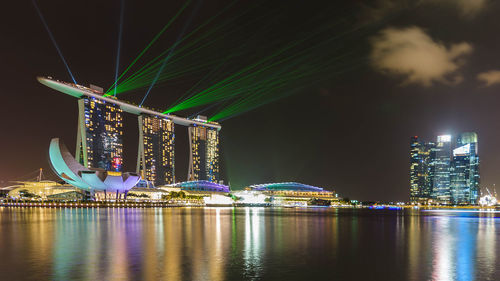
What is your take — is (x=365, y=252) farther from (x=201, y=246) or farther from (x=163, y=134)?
(x=163, y=134)

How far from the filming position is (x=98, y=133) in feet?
471

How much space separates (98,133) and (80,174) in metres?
40.8

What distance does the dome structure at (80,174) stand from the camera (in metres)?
102

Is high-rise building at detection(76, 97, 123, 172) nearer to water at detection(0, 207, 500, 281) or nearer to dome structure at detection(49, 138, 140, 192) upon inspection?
dome structure at detection(49, 138, 140, 192)

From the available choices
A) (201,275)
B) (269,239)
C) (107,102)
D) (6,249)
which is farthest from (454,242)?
(107,102)

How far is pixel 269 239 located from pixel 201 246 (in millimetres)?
6414

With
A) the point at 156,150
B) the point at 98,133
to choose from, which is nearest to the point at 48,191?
the point at 98,133

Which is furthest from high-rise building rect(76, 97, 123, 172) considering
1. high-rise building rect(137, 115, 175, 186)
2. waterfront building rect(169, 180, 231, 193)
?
waterfront building rect(169, 180, 231, 193)

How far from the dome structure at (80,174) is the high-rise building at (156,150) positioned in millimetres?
58772

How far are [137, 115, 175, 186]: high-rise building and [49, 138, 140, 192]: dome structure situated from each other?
193ft

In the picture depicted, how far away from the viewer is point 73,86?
5192 inches

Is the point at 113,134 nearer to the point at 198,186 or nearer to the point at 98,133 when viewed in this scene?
the point at 98,133

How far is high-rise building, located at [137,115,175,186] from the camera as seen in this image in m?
174

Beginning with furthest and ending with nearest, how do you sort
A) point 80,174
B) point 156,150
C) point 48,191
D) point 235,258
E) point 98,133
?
point 156,150, point 98,133, point 48,191, point 80,174, point 235,258
